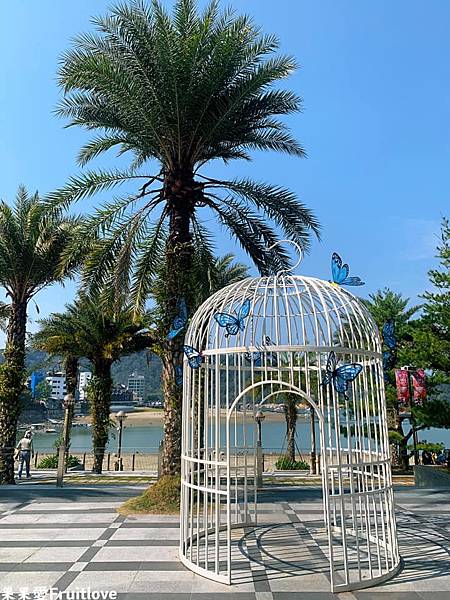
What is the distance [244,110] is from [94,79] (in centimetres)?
310

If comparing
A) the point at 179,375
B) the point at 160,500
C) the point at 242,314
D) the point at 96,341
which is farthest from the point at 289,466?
the point at 242,314

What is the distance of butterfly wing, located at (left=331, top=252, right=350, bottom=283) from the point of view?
6.11 metres

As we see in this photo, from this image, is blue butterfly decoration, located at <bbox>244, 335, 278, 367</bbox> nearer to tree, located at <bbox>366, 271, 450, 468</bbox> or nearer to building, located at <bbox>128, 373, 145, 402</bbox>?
tree, located at <bbox>366, 271, 450, 468</bbox>

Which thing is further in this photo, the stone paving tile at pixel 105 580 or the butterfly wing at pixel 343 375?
the butterfly wing at pixel 343 375

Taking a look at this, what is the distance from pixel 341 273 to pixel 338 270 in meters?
0.05

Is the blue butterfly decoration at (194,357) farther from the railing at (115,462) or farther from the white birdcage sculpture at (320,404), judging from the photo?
the railing at (115,462)

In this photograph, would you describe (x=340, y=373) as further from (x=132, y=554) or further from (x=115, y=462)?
(x=115, y=462)

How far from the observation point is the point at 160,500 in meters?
9.07

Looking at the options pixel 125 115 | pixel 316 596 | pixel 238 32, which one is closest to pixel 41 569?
pixel 316 596

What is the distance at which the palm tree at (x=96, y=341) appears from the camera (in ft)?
62.3

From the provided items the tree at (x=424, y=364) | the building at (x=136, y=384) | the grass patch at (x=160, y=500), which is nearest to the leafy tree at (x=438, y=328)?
the tree at (x=424, y=364)

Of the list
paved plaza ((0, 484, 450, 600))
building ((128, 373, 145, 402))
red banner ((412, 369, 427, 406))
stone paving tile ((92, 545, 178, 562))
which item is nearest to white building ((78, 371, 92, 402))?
paved plaza ((0, 484, 450, 600))

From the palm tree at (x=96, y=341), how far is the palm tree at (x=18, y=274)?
4171mm

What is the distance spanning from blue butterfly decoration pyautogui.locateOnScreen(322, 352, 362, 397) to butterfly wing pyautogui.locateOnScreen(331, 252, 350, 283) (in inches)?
44.3
